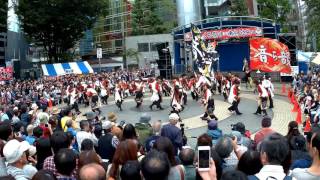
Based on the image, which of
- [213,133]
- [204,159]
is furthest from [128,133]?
[204,159]

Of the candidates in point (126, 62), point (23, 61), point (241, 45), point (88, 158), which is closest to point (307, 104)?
point (88, 158)

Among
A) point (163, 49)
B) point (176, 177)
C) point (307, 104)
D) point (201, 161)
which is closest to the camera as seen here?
point (201, 161)

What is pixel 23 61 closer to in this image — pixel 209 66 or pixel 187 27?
pixel 187 27

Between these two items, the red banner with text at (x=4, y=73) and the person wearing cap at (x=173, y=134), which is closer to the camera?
the person wearing cap at (x=173, y=134)

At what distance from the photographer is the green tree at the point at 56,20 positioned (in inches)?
1683

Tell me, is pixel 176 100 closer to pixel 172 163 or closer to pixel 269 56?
pixel 269 56

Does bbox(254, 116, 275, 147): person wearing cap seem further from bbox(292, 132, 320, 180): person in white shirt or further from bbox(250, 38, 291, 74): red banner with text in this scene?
bbox(250, 38, 291, 74): red banner with text

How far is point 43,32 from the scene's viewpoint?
4459 cm

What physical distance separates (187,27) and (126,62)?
108ft

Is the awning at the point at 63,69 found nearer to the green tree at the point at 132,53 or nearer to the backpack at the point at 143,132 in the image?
the backpack at the point at 143,132

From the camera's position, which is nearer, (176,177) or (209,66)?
(176,177)

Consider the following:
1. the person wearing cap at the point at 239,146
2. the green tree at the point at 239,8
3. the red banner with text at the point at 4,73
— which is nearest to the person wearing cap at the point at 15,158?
the person wearing cap at the point at 239,146

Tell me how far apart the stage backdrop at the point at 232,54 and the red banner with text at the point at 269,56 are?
880 cm

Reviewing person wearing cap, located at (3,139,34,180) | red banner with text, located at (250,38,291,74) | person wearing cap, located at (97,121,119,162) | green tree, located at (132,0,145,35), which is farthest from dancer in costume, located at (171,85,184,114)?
green tree, located at (132,0,145,35)
